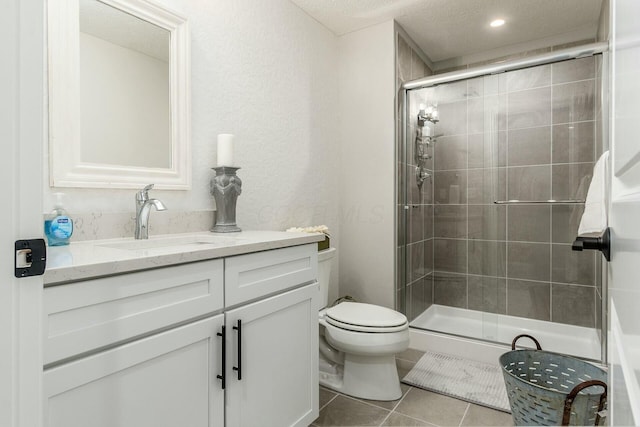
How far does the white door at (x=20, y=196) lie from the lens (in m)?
0.59

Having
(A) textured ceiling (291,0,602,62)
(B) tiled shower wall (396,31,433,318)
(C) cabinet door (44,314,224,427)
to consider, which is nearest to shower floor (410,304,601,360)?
(B) tiled shower wall (396,31,433,318)

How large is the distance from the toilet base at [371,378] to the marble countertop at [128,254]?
87cm

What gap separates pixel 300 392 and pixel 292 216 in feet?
3.67

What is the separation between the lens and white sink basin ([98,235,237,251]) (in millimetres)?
1362

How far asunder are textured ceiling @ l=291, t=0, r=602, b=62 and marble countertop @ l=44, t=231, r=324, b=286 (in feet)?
5.84

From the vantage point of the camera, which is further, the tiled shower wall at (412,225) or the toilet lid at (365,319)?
the tiled shower wall at (412,225)

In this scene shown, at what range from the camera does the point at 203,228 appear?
1.83 metres

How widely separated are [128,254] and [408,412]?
5.14 ft

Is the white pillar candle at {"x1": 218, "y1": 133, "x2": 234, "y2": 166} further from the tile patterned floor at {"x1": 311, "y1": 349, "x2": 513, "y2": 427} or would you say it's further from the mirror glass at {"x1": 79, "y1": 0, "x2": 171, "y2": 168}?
the tile patterned floor at {"x1": 311, "y1": 349, "x2": 513, "y2": 427}

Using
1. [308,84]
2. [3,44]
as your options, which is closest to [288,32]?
[308,84]

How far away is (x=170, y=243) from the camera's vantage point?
1518 mm

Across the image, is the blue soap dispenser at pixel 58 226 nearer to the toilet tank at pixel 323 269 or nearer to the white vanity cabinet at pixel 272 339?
the white vanity cabinet at pixel 272 339

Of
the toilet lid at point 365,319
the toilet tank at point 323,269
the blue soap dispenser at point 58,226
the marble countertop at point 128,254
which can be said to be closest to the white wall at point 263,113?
the blue soap dispenser at point 58,226

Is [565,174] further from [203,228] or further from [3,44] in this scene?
[3,44]
